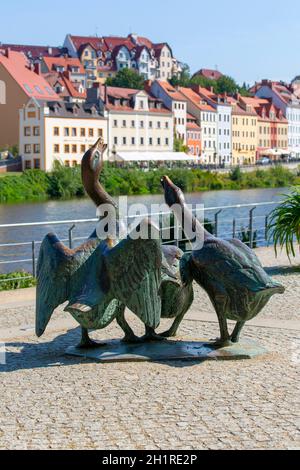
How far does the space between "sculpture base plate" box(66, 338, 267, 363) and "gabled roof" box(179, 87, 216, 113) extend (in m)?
100

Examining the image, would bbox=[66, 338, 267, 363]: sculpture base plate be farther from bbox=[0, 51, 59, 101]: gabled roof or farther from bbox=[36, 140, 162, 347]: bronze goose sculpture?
bbox=[0, 51, 59, 101]: gabled roof

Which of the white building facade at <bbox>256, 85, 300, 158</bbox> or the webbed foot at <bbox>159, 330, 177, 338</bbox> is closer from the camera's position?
the webbed foot at <bbox>159, 330, 177, 338</bbox>

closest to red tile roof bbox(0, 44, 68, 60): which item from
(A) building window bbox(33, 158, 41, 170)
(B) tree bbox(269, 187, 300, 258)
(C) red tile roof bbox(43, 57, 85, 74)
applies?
(C) red tile roof bbox(43, 57, 85, 74)

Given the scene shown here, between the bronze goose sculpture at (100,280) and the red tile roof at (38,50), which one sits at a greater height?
the red tile roof at (38,50)

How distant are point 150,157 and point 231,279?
80569 millimetres

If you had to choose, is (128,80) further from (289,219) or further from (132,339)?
(132,339)

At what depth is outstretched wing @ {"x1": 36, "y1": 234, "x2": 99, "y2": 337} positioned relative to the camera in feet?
29.9

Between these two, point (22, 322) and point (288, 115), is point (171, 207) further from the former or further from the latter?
point (288, 115)

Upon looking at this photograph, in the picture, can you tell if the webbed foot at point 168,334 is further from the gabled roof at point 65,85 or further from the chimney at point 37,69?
the gabled roof at point 65,85

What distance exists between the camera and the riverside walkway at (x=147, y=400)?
6602 mm

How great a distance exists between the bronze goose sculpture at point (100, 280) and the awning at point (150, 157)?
249 ft

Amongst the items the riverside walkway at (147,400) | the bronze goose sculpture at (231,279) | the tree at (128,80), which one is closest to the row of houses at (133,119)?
the tree at (128,80)

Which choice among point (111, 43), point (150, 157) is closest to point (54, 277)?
point (150, 157)

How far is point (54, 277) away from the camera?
9117 millimetres
